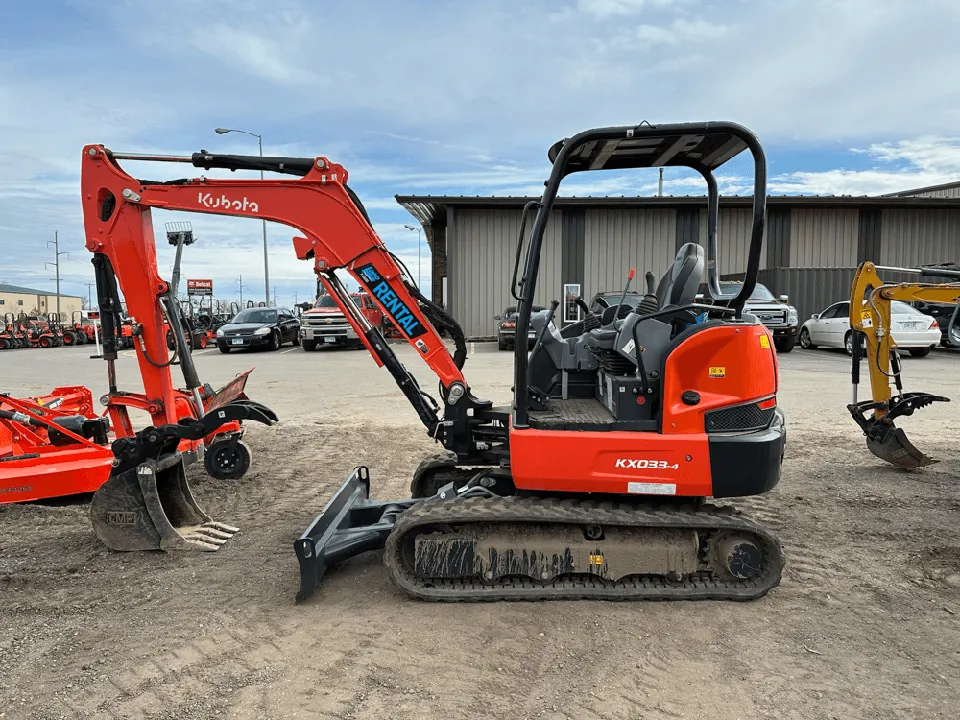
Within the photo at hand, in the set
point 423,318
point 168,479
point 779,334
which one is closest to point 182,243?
point 168,479

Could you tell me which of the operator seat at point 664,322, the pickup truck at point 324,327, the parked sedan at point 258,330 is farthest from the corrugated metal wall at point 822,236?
the operator seat at point 664,322

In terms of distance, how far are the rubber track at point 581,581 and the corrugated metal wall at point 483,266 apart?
68.3 feet

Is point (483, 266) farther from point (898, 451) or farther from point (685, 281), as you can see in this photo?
point (685, 281)

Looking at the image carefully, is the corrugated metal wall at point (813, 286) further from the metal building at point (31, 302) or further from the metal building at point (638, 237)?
the metal building at point (31, 302)

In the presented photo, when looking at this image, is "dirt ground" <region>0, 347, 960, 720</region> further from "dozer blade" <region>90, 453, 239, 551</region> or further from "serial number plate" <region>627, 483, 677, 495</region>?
"serial number plate" <region>627, 483, 677, 495</region>

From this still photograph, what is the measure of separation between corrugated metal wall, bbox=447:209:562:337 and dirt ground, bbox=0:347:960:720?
19.5 meters

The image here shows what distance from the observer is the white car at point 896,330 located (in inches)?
644

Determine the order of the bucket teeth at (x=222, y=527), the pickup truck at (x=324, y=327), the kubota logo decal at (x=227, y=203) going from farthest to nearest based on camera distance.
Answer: the pickup truck at (x=324, y=327), the bucket teeth at (x=222, y=527), the kubota logo decal at (x=227, y=203)

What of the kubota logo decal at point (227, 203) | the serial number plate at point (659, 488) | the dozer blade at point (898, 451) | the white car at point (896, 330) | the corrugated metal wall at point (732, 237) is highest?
the corrugated metal wall at point (732, 237)

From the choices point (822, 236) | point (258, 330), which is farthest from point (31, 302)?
point (822, 236)

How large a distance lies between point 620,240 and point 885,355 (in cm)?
1829

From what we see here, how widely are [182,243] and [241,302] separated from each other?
3790 centimetres

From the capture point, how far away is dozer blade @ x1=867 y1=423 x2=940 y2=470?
22.1 feet

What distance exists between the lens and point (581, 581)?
12.9 ft
